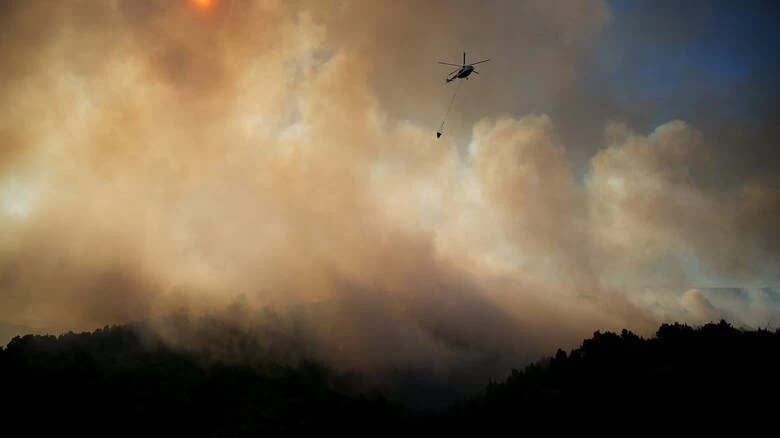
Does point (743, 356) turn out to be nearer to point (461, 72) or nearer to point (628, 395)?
point (628, 395)

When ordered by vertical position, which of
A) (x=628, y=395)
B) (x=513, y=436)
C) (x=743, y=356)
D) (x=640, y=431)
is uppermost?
(x=743, y=356)

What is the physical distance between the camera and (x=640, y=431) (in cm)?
14562

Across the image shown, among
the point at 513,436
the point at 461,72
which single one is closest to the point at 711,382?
the point at 513,436

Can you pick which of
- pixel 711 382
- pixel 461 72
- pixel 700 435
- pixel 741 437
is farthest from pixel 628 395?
pixel 461 72

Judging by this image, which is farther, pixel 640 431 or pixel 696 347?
pixel 696 347

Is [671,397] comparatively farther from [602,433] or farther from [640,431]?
[602,433]

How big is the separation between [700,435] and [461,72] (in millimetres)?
144825

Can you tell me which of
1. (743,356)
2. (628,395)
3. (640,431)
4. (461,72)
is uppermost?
(461,72)

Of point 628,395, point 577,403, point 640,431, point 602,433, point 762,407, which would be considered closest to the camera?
point 762,407

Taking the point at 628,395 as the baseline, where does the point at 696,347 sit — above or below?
above

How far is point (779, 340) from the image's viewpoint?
6550 inches

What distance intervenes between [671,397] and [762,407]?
31621mm

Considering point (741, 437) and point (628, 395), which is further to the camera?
point (628, 395)

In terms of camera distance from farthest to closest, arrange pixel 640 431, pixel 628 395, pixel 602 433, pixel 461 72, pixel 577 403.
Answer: pixel 577 403 < pixel 628 395 < pixel 602 433 < pixel 640 431 < pixel 461 72
